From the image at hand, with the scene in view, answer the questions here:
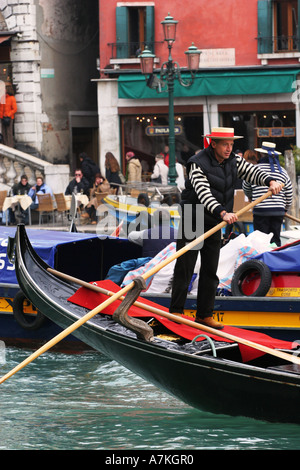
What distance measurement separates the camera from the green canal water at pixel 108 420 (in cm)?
650

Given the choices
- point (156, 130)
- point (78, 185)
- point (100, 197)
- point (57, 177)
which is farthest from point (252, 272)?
point (156, 130)

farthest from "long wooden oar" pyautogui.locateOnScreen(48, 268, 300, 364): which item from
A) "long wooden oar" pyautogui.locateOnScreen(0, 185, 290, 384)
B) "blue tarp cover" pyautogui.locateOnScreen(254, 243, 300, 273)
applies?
"blue tarp cover" pyautogui.locateOnScreen(254, 243, 300, 273)

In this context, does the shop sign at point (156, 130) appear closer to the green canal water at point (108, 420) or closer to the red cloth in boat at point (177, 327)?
the green canal water at point (108, 420)

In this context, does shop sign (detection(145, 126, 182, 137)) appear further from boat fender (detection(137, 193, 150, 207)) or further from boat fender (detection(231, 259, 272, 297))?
boat fender (detection(231, 259, 272, 297))

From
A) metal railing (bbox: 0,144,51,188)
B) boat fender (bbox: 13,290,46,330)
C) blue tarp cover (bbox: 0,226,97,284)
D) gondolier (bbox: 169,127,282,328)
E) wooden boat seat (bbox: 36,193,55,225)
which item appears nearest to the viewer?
gondolier (bbox: 169,127,282,328)

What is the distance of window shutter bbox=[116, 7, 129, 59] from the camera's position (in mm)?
20094

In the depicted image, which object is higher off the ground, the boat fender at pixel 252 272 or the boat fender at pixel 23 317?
the boat fender at pixel 252 272

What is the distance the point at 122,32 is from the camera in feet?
66.1

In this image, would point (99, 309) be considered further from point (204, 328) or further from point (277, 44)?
point (277, 44)

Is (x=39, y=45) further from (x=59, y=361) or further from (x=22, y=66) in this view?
(x=59, y=361)

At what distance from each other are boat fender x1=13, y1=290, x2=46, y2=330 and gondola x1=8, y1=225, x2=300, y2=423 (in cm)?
127

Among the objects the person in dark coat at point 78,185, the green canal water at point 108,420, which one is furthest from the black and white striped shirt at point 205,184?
the person in dark coat at point 78,185

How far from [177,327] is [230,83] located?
12878 millimetres

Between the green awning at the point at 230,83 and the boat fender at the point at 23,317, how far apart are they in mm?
11311
